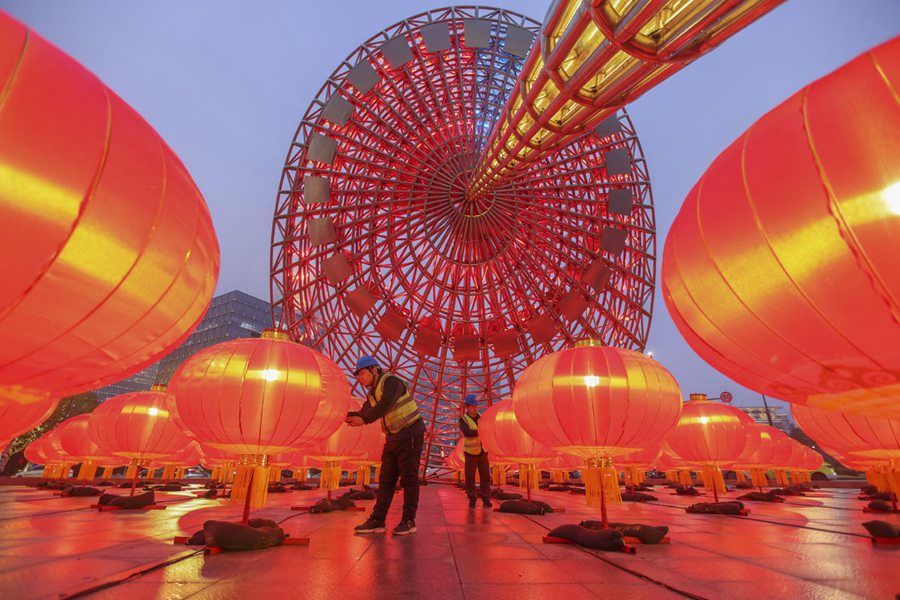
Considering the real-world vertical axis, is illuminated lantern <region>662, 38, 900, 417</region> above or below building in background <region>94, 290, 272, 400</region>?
below

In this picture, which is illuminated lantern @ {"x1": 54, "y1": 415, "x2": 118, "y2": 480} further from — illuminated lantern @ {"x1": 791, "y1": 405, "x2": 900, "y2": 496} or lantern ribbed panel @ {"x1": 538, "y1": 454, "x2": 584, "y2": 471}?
illuminated lantern @ {"x1": 791, "y1": 405, "x2": 900, "y2": 496}

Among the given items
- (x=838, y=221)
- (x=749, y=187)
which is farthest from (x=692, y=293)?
(x=838, y=221)

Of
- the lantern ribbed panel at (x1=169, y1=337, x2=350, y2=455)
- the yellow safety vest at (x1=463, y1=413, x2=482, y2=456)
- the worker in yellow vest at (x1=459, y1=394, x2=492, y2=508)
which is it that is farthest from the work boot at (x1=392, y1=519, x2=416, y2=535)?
the yellow safety vest at (x1=463, y1=413, x2=482, y2=456)

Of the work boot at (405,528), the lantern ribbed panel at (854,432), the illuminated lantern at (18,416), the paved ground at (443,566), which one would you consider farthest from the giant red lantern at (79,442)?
the lantern ribbed panel at (854,432)

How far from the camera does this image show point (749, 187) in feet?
6.06

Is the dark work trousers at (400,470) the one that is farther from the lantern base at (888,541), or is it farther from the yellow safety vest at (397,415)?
the lantern base at (888,541)

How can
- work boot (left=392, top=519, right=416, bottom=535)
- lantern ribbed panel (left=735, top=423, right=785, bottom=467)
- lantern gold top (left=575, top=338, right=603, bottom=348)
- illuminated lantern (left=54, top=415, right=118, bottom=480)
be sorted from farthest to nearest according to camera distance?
lantern ribbed panel (left=735, top=423, right=785, bottom=467)
illuminated lantern (left=54, top=415, right=118, bottom=480)
lantern gold top (left=575, top=338, right=603, bottom=348)
work boot (left=392, top=519, right=416, bottom=535)

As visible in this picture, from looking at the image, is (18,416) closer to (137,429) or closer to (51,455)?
(137,429)

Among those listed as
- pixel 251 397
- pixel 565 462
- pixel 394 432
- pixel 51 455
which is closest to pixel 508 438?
pixel 394 432

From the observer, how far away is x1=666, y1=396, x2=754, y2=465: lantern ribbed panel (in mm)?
8492

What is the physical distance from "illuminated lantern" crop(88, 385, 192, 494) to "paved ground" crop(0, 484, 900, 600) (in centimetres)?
340

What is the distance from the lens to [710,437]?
8.52 metres

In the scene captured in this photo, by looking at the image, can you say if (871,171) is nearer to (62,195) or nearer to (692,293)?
(692,293)

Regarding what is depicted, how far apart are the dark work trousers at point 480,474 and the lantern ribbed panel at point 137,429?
19.3 feet
